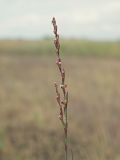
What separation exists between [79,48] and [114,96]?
21850 millimetres

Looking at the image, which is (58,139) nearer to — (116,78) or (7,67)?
(116,78)

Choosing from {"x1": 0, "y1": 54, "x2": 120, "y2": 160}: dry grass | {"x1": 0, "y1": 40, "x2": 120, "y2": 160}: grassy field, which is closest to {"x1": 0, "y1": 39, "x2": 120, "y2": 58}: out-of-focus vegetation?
{"x1": 0, "y1": 40, "x2": 120, "y2": 160}: grassy field

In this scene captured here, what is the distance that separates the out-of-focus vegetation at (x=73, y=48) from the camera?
108 feet

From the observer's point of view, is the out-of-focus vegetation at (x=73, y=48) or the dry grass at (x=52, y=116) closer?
the dry grass at (x=52, y=116)

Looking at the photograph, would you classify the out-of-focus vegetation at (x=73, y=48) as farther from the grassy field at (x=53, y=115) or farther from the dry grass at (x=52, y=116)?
the dry grass at (x=52, y=116)

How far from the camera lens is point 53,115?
11758 millimetres

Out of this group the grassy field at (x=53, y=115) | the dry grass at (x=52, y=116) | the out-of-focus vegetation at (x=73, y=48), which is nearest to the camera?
the grassy field at (x=53, y=115)

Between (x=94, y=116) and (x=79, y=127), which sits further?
(x=94, y=116)

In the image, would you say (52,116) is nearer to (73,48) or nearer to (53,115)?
(53,115)

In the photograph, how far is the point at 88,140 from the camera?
9.63 metres

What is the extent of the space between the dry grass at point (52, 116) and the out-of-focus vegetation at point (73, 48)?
514 inches

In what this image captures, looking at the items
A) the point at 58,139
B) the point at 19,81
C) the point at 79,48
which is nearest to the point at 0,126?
the point at 58,139

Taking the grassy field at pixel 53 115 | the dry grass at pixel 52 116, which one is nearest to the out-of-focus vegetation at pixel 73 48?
the grassy field at pixel 53 115

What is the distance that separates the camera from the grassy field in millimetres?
8570
